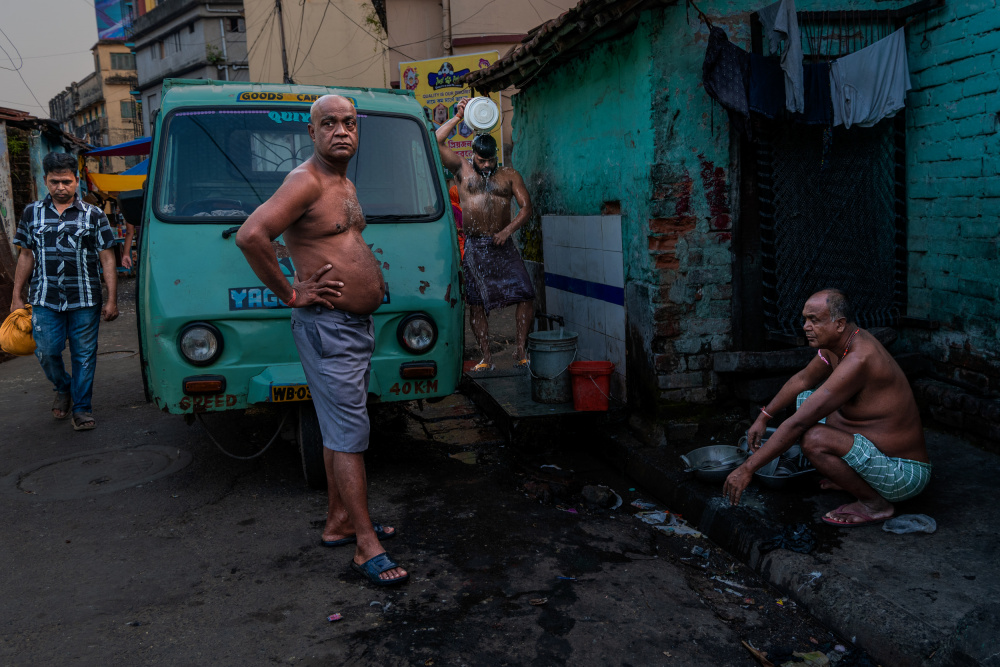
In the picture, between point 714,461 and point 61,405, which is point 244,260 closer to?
point 714,461

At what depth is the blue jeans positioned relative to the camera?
6.18m

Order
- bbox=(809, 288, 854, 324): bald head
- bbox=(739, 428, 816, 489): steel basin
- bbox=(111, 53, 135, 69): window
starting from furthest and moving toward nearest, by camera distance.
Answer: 1. bbox=(111, 53, 135, 69): window
2. bbox=(739, 428, 816, 489): steel basin
3. bbox=(809, 288, 854, 324): bald head

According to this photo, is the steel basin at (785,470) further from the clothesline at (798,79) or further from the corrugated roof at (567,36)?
the corrugated roof at (567,36)

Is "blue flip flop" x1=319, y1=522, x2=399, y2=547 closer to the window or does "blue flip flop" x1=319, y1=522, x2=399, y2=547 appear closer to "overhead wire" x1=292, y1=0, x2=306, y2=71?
"overhead wire" x1=292, y1=0, x2=306, y2=71

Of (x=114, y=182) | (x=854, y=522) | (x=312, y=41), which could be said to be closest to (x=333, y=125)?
(x=854, y=522)

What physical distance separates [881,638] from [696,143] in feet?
10.4

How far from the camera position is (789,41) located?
15.8 ft

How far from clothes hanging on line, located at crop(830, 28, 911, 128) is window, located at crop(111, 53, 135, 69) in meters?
48.4

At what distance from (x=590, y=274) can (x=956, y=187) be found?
8.38 ft

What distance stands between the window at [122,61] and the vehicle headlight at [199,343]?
47502 mm

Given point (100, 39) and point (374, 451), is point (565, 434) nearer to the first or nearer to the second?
point (374, 451)

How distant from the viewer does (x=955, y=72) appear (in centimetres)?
495

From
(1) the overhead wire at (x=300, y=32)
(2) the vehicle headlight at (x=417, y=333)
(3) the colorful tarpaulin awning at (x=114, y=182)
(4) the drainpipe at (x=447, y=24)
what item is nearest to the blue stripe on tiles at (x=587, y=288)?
(2) the vehicle headlight at (x=417, y=333)

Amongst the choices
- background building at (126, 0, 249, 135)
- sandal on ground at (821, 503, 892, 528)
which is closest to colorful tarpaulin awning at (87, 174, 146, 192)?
background building at (126, 0, 249, 135)
